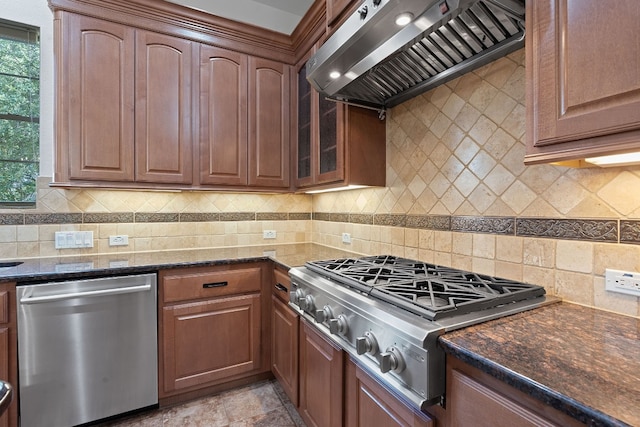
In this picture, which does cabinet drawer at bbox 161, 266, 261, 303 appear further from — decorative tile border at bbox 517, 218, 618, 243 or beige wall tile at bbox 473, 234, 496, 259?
decorative tile border at bbox 517, 218, 618, 243

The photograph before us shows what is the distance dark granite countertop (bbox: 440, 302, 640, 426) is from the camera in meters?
0.54

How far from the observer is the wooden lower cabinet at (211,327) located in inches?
73.2

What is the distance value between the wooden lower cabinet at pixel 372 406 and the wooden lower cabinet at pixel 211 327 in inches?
40.7

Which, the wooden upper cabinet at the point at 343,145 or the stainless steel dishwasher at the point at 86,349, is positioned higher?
the wooden upper cabinet at the point at 343,145

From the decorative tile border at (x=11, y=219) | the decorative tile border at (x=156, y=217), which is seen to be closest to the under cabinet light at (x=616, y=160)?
the decorative tile border at (x=156, y=217)

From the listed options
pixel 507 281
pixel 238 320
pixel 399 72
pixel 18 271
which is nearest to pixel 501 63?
pixel 399 72

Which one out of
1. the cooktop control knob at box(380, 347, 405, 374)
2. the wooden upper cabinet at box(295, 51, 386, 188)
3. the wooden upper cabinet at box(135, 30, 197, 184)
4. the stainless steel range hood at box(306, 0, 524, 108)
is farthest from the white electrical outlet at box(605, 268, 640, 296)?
the wooden upper cabinet at box(135, 30, 197, 184)

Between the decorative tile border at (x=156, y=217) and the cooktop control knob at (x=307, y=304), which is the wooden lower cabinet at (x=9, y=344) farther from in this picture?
Answer: the cooktop control knob at (x=307, y=304)

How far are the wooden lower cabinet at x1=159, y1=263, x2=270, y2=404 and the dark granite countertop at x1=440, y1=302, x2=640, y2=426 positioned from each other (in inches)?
60.0

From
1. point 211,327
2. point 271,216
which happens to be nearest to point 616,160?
point 211,327

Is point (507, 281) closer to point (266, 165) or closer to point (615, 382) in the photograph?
point (615, 382)

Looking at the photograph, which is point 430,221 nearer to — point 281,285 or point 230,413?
point 281,285

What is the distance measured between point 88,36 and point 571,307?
113 inches

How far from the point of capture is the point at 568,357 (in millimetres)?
686
